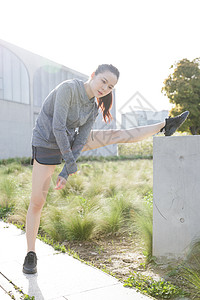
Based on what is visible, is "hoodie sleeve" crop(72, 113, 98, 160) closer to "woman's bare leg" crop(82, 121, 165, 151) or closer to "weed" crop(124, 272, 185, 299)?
"woman's bare leg" crop(82, 121, 165, 151)

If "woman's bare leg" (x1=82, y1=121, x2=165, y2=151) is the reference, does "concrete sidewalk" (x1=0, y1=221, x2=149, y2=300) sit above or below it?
below

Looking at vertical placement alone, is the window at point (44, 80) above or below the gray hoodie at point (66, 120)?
above

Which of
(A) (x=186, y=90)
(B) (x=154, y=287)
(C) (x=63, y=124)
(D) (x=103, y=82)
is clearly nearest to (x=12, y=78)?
(A) (x=186, y=90)

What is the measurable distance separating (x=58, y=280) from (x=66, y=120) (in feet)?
4.22

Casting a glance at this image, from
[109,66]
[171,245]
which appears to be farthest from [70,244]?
[109,66]

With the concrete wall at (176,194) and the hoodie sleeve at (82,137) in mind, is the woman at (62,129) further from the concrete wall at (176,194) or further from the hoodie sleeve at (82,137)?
the concrete wall at (176,194)

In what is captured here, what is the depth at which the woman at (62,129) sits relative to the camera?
2426mm

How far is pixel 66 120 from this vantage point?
8.55ft

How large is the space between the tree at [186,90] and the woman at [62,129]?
18.7 metres

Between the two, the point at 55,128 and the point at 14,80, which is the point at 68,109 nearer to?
the point at 55,128

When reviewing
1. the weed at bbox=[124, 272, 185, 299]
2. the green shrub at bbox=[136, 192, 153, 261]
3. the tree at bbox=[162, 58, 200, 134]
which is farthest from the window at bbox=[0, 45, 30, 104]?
the weed at bbox=[124, 272, 185, 299]

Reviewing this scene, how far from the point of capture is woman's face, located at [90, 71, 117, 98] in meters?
2.49

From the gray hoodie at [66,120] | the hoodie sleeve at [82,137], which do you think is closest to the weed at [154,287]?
the gray hoodie at [66,120]

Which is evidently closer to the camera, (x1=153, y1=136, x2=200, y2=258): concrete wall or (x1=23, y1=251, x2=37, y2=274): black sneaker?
(x1=23, y1=251, x2=37, y2=274): black sneaker
